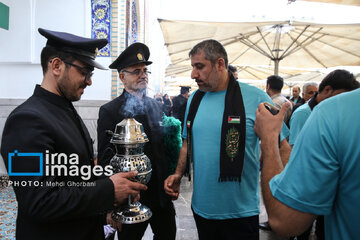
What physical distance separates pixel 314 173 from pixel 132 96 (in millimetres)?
1813

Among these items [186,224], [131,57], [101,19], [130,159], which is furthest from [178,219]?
[101,19]

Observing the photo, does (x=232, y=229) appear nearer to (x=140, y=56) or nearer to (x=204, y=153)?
(x=204, y=153)

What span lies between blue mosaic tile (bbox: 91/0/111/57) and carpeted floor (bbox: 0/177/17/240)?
3.22 m

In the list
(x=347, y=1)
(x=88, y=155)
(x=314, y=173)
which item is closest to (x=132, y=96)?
(x=88, y=155)

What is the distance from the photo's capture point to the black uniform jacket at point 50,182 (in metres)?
1.20

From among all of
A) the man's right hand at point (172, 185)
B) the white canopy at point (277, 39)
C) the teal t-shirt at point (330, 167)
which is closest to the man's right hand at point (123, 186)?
the man's right hand at point (172, 185)

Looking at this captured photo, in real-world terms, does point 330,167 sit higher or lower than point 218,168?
higher

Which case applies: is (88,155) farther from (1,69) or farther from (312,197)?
(1,69)

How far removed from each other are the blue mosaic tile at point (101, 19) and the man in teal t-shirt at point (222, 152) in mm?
3491

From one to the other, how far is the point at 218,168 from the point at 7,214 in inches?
146

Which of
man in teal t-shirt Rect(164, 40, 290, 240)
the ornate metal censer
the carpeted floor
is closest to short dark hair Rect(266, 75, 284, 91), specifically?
man in teal t-shirt Rect(164, 40, 290, 240)

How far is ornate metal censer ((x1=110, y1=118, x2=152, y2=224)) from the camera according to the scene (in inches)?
64.2

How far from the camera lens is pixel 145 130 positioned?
2285mm

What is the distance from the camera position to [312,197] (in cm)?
89
